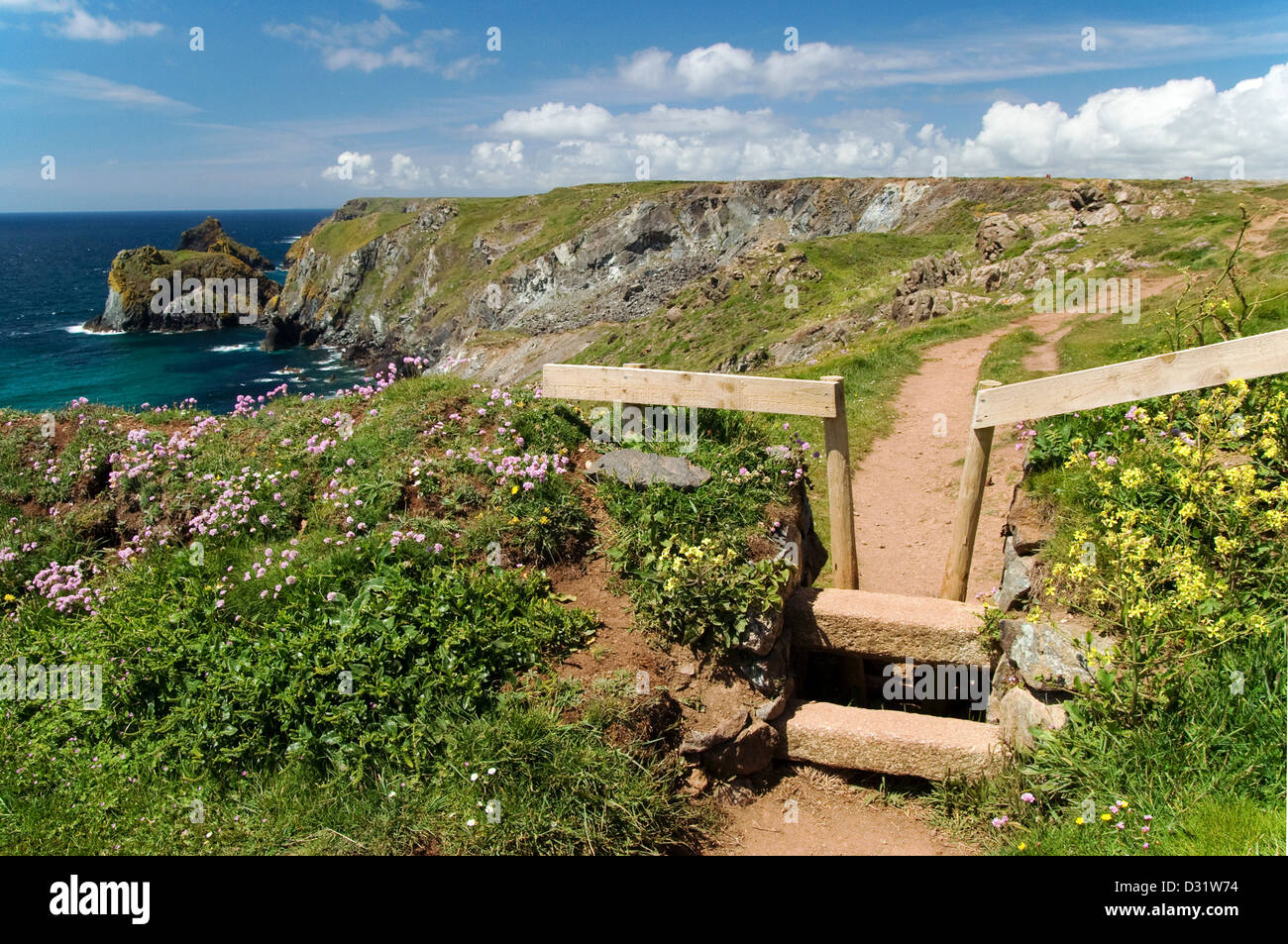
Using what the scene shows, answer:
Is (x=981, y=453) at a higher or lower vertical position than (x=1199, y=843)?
higher

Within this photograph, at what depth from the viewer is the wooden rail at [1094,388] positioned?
5230mm

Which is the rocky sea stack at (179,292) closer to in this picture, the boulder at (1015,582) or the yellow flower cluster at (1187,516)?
the boulder at (1015,582)

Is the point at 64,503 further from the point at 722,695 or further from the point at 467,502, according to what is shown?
the point at 722,695

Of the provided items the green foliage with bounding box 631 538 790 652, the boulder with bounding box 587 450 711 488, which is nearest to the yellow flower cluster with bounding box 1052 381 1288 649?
the green foliage with bounding box 631 538 790 652

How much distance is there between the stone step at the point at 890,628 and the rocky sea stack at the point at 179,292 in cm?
10478

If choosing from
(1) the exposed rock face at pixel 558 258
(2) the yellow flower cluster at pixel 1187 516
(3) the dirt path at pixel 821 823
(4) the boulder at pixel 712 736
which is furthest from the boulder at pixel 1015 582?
(1) the exposed rock face at pixel 558 258

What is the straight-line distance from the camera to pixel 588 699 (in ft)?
15.9

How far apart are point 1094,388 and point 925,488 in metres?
5.46

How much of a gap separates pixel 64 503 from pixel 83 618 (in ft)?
7.59

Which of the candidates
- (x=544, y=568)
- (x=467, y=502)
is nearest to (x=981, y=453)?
(x=544, y=568)

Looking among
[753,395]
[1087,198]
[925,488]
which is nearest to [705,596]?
[753,395]

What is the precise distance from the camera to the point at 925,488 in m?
11.0
